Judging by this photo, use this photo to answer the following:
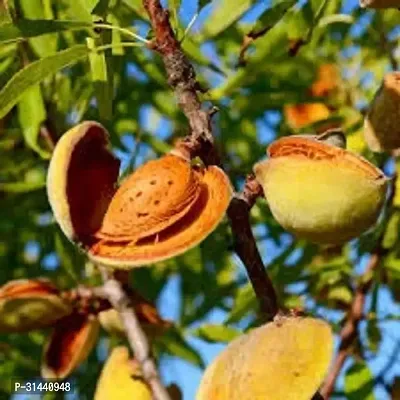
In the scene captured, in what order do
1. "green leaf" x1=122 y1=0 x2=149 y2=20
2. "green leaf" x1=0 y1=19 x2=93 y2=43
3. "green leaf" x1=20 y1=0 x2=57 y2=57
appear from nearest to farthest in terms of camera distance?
"green leaf" x1=0 y1=19 x2=93 y2=43, "green leaf" x1=20 y1=0 x2=57 y2=57, "green leaf" x1=122 y1=0 x2=149 y2=20

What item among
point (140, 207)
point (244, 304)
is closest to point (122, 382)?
point (244, 304)

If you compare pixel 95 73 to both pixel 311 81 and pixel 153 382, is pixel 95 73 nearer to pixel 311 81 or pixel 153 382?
pixel 153 382

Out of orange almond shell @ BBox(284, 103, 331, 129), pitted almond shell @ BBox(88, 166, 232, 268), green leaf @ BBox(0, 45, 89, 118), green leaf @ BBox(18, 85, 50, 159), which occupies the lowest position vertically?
orange almond shell @ BBox(284, 103, 331, 129)

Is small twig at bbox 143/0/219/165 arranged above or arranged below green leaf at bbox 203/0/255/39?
above

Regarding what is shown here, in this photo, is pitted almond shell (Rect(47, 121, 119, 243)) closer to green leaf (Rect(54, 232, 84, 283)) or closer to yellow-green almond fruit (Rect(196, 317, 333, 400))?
yellow-green almond fruit (Rect(196, 317, 333, 400))

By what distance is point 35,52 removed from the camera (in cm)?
202

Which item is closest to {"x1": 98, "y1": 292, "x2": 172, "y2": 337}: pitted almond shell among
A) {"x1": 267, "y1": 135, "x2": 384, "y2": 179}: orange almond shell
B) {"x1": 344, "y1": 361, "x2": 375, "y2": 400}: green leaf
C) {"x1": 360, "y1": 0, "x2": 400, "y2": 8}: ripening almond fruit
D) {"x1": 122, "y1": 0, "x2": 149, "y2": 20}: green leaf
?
{"x1": 344, "y1": 361, "x2": 375, "y2": 400}: green leaf

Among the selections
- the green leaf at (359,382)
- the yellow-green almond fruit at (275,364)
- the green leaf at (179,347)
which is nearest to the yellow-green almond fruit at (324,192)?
the yellow-green almond fruit at (275,364)

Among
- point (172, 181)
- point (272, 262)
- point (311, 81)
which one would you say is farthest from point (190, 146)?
point (311, 81)

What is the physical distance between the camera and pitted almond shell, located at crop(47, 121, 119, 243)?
1.38m

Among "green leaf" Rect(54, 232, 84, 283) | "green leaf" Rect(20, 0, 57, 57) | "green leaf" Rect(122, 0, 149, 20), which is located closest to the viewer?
"green leaf" Rect(20, 0, 57, 57)

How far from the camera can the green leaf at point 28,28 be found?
62.9 inches

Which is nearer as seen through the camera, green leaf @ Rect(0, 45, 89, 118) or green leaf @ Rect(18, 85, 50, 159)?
green leaf @ Rect(0, 45, 89, 118)

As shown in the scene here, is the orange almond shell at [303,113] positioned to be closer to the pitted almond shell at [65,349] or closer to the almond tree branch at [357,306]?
the almond tree branch at [357,306]
